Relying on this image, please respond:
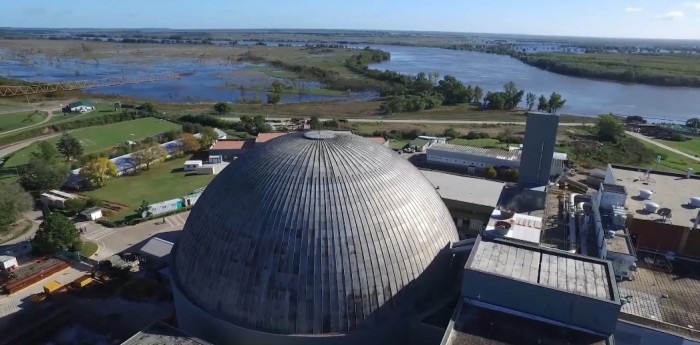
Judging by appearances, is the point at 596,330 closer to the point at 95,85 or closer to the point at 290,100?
the point at 290,100

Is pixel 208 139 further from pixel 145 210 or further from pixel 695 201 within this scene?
pixel 695 201

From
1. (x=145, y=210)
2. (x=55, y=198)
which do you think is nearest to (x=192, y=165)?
(x=145, y=210)

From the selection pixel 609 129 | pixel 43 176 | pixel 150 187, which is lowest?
pixel 150 187

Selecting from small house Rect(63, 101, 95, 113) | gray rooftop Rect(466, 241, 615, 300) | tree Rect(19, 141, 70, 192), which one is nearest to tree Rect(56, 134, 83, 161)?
tree Rect(19, 141, 70, 192)

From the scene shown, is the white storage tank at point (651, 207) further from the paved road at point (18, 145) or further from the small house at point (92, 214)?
the paved road at point (18, 145)

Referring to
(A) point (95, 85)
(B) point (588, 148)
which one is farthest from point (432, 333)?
(A) point (95, 85)

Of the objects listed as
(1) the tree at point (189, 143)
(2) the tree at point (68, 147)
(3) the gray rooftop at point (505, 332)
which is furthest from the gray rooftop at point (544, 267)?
(2) the tree at point (68, 147)

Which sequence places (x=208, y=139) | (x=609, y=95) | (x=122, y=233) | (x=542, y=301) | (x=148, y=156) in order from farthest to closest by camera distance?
(x=609, y=95) → (x=208, y=139) → (x=148, y=156) → (x=122, y=233) → (x=542, y=301)

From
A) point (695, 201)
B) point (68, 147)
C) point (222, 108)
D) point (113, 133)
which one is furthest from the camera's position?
point (222, 108)
